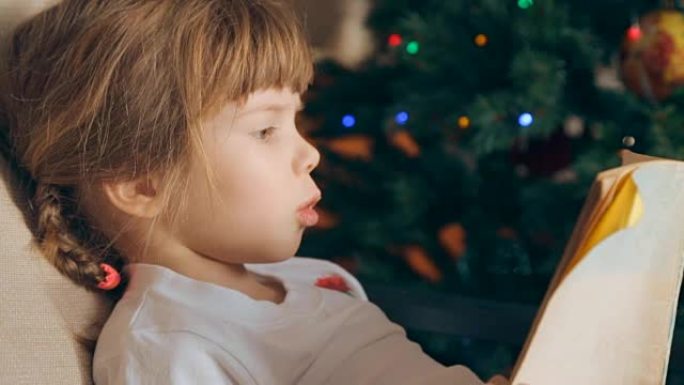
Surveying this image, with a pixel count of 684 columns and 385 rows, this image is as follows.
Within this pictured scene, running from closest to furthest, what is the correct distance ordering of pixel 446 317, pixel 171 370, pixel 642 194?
1. pixel 642 194
2. pixel 171 370
3. pixel 446 317

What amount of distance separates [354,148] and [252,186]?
3.24 ft

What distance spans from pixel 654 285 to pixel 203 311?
42 cm

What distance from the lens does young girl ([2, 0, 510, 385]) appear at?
98cm

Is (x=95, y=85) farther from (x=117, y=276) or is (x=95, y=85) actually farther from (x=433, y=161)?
(x=433, y=161)

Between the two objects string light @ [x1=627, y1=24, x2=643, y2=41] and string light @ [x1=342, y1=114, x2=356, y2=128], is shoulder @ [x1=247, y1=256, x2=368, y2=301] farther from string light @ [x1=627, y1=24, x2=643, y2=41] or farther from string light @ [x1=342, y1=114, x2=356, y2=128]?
string light @ [x1=342, y1=114, x2=356, y2=128]

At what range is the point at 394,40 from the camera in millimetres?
1885

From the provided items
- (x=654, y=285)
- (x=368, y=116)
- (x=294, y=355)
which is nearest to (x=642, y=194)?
(x=654, y=285)

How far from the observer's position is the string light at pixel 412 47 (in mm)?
1822

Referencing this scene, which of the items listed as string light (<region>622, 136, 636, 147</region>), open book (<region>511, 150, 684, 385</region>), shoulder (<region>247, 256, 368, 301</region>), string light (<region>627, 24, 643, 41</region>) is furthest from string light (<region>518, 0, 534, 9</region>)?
open book (<region>511, 150, 684, 385</region>)

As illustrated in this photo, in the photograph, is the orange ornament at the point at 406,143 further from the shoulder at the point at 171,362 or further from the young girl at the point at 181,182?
the shoulder at the point at 171,362

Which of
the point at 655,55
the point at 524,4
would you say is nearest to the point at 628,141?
the point at 655,55

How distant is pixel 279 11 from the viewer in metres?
1.07

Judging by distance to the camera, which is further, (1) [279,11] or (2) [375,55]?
(2) [375,55]

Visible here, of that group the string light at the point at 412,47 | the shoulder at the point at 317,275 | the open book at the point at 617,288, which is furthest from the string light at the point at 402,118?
the open book at the point at 617,288
